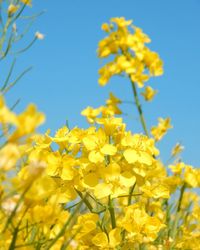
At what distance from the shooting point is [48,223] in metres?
0.89

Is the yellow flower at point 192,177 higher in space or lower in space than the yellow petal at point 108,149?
higher

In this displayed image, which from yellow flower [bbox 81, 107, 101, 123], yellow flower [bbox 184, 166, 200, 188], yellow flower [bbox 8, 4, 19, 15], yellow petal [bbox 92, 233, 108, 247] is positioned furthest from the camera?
yellow flower [bbox 81, 107, 101, 123]

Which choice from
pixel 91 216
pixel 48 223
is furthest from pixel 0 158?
pixel 91 216

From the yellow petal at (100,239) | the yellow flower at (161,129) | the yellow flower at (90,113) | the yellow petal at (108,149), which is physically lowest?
the yellow petal at (100,239)

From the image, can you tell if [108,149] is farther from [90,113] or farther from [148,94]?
[148,94]

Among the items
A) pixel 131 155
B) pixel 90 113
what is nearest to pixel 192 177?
pixel 90 113

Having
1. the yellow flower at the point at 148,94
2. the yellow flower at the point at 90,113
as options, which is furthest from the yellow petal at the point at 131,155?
the yellow flower at the point at 148,94

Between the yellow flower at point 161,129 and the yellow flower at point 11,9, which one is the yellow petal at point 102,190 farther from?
the yellow flower at point 161,129

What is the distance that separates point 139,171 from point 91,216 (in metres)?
0.22

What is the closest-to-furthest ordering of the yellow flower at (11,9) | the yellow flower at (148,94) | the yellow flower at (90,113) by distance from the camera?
the yellow flower at (11,9)
the yellow flower at (90,113)
the yellow flower at (148,94)

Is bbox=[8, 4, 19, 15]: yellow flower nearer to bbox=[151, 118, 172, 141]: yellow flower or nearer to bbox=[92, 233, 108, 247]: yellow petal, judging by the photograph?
bbox=[92, 233, 108, 247]: yellow petal

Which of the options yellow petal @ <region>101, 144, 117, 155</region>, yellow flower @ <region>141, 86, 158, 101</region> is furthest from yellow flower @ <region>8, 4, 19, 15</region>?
yellow flower @ <region>141, 86, 158, 101</region>

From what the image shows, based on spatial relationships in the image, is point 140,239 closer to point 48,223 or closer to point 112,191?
point 112,191

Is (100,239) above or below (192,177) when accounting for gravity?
below
